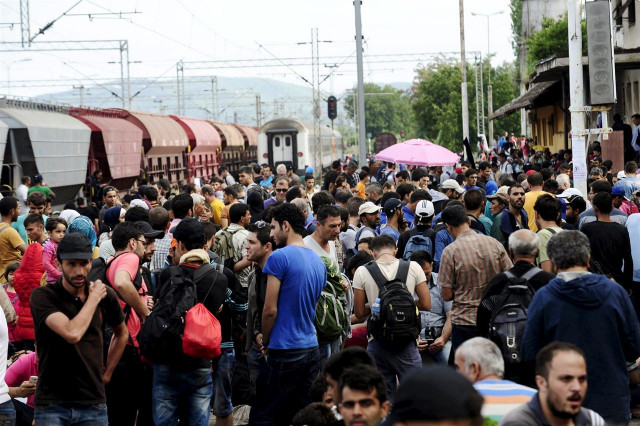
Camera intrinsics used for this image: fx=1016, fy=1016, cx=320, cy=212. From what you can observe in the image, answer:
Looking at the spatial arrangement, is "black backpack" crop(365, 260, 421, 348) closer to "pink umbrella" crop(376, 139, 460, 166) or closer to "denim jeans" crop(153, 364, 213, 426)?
"denim jeans" crop(153, 364, 213, 426)

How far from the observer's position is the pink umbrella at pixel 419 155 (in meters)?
17.1

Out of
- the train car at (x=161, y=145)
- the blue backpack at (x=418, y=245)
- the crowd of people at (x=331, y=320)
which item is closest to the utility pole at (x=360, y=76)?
the train car at (x=161, y=145)

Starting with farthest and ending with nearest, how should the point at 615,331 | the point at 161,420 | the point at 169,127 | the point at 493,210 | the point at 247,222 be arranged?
the point at 169,127, the point at 493,210, the point at 247,222, the point at 161,420, the point at 615,331

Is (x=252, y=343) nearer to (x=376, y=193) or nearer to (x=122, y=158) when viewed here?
(x=376, y=193)

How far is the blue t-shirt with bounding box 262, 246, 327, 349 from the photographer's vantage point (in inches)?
272

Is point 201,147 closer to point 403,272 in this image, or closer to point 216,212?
point 216,212

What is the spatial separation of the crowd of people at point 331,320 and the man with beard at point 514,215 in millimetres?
16

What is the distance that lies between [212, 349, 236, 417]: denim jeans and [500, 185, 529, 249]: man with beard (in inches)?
148

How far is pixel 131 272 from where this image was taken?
22.8ft

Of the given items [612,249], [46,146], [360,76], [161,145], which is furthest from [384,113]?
[612,249]

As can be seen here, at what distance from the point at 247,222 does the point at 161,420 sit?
3.57 meters

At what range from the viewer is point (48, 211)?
47.6 ft

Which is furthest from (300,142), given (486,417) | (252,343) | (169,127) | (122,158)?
(486,417)

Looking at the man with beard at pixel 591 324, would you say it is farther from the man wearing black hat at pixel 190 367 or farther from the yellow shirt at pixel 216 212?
the yellow shirt at pixel 216 212
